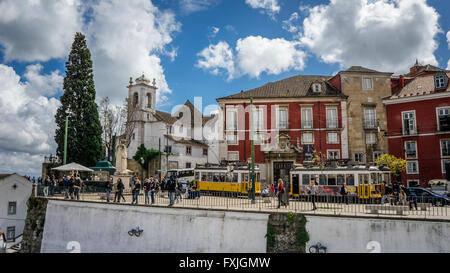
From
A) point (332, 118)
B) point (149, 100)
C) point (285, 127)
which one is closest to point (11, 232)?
point (149, 100)

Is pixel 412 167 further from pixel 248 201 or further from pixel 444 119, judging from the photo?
pixel 248 201

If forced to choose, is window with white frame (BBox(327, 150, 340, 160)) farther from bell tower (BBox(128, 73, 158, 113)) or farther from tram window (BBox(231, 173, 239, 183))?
bell tower (BBox(128, 73, 158, 113))

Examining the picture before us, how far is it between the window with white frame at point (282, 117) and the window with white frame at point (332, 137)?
4.52 m

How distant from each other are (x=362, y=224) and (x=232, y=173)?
45.2 feet

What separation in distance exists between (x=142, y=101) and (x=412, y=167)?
37707mm

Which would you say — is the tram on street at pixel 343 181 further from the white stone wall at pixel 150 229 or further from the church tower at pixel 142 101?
the church tower at pixel 142 101

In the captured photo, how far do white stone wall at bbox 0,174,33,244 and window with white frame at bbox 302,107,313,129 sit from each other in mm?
31166

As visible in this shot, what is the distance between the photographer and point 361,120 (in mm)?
34656

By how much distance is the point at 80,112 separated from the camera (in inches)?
1427

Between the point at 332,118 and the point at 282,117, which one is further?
the point at 282,117

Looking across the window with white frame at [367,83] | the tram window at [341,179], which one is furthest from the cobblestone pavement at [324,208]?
the window with white frame at [367,83]

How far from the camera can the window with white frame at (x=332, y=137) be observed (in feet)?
112
